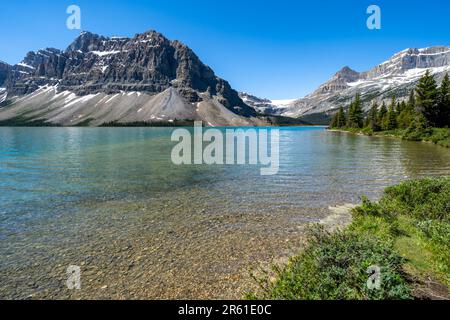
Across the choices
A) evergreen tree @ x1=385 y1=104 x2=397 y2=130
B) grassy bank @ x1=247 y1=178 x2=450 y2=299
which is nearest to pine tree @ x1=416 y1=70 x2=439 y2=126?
evergreen tree @ x1=385 y1=104 x2=397 y2=130

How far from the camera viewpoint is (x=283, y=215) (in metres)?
15.7

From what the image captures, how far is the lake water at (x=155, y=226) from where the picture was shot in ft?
29.7

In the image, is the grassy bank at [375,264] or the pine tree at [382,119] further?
the pine tree at [382,119]

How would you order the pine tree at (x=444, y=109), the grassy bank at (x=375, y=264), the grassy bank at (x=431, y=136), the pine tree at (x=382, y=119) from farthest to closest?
the pine tree at (x=382, y=119)
the pine tree at (x=444, y=109)
the grassy bank at (x=431, y=136)
the grassy bank at (x=375, y=264)

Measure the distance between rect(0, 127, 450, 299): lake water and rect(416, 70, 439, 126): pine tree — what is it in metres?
63.1

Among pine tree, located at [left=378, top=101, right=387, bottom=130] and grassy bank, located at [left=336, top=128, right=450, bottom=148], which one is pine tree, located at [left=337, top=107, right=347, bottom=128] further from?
grassy bank, located at [left=336, top=128, right=450, bottom=148]

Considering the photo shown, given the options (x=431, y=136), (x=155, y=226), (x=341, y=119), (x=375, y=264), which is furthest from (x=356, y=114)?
(x=375, y=264)

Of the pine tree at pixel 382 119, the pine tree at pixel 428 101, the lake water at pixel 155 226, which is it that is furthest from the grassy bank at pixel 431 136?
the lake water at pixel 155 226

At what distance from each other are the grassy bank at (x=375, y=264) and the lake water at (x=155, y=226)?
61.8 inches

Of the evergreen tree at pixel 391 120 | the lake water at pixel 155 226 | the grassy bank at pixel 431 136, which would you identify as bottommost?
the lake water at pixel 155 226

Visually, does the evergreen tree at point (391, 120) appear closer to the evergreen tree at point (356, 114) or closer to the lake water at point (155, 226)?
the evergreen tree at point (356, 114)

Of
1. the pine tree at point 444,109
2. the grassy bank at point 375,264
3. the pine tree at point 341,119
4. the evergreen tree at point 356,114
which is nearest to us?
the grassy bank at point 375,264

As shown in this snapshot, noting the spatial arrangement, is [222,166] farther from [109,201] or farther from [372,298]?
[372,298]
